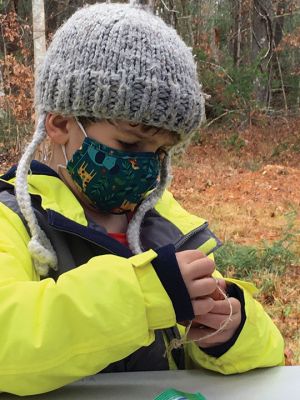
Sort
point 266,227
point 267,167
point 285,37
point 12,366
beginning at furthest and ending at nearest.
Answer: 1. point 285,37
2. point 267,167
3. point 266,227
4. point 12,366

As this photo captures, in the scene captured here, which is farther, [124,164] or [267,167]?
[267,167]

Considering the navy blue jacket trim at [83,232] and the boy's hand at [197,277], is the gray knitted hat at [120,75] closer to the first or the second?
the navy blue jacket trim at [83,232]

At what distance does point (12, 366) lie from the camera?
117 cm

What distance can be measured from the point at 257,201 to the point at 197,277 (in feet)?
21.6

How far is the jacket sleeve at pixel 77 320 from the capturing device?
1171 millimetres

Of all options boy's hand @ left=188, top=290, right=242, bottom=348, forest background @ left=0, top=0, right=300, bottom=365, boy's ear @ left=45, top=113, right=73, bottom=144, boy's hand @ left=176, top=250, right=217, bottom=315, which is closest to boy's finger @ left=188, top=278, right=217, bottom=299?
boy's hand @ left=176, top=250, right=217, bottom=315

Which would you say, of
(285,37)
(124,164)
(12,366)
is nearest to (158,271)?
(12,366)

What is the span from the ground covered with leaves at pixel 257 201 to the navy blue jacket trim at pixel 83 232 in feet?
6.60

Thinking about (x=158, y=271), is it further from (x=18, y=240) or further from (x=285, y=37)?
(x=285, y=37)

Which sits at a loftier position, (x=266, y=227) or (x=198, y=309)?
(x=198, y=309)

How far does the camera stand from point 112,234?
1.76 meters

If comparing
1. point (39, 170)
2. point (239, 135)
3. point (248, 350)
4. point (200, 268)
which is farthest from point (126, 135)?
point (239, 135)

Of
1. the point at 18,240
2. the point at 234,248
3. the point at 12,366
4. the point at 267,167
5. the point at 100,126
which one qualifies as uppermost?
the point at 100,126

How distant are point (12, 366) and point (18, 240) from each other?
0.33 meters
